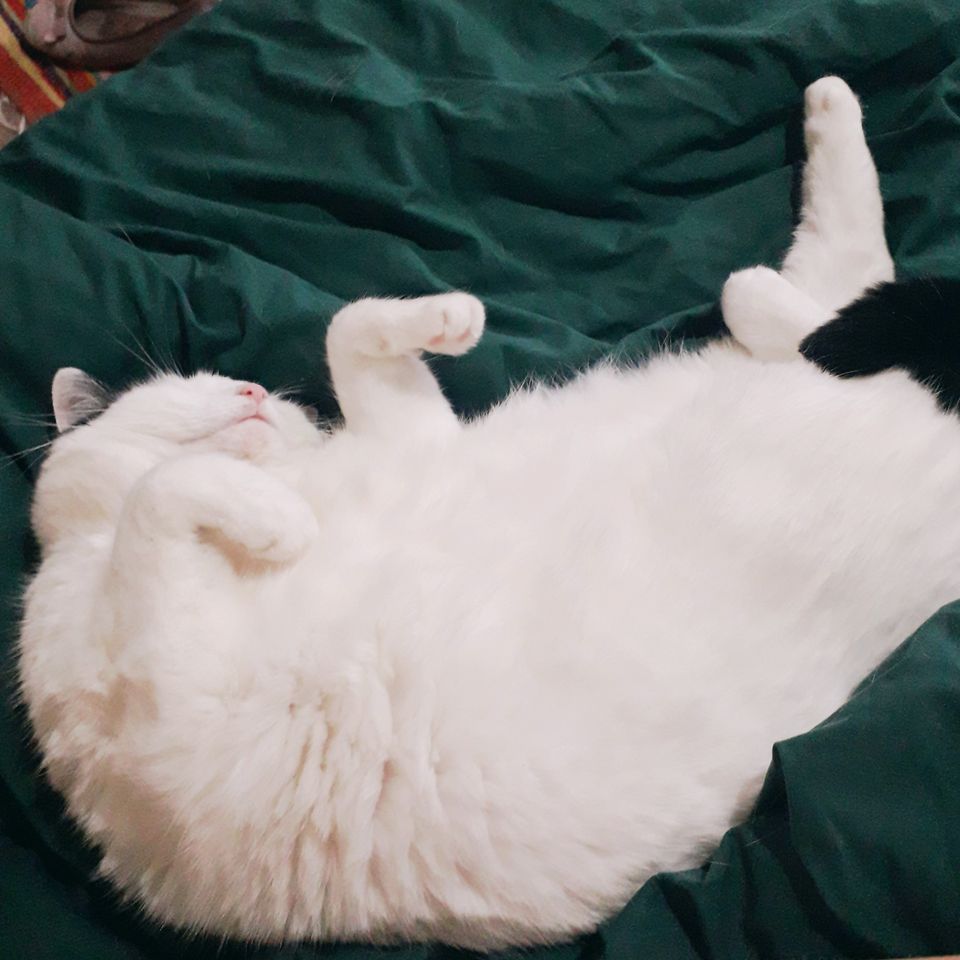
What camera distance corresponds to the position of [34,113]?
2.30 meters

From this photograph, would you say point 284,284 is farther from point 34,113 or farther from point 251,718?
point 34,113

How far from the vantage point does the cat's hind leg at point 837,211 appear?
1.47 m

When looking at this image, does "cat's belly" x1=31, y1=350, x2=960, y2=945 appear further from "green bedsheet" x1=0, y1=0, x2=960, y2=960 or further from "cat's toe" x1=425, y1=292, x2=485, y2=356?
"green bedsheet" x1=0, y1=0, x2=960, y2=960

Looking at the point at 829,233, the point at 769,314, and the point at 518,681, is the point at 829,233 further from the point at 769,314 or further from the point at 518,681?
the point at 518,681

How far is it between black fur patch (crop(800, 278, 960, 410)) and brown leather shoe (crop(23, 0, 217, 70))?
2045 millimetres

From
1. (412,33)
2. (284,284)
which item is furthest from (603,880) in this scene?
(412,33)

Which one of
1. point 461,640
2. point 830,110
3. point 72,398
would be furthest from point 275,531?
point 830,110

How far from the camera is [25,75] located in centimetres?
230

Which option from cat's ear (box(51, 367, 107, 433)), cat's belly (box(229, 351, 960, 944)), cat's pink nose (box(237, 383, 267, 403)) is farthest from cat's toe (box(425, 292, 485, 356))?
cat's ear (box(51, 367, 107, 433))

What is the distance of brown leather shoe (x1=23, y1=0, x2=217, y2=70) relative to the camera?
228 cm

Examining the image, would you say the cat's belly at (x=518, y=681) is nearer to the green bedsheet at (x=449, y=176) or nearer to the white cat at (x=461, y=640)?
the white cat at (x=461, y=640)

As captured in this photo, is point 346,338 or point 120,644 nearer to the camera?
point 120,644

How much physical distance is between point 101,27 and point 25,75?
261 mm

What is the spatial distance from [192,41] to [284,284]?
0.65 metres
